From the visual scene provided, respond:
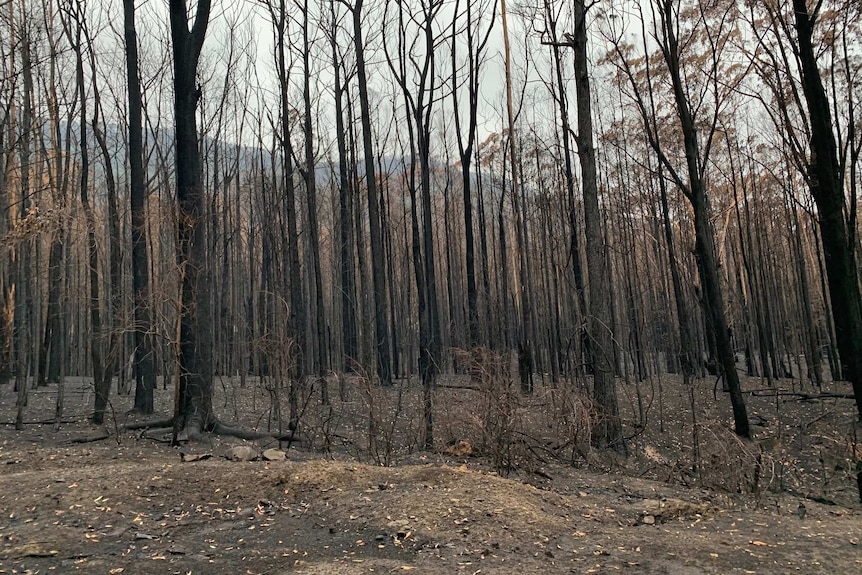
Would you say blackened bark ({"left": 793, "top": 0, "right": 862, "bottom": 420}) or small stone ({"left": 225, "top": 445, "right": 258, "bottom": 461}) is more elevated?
blackened bark ({"left": 793, "top": 0, "right": 862, "bottom": 420})

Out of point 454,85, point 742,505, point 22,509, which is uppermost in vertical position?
point 454,85

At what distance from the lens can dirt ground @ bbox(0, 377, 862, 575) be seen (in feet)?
11.8

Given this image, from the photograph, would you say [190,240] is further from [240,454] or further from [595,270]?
[595,270]

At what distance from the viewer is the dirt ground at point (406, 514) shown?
3.60m

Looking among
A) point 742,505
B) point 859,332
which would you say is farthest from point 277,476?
point 859,332

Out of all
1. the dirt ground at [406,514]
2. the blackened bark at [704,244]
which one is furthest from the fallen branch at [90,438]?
the blackened bark at [704,244]

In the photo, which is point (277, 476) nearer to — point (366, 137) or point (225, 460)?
point (225, 460)

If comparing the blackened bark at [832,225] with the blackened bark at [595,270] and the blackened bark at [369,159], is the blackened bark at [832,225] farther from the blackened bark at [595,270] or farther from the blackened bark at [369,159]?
the blackened bark at [369,159]

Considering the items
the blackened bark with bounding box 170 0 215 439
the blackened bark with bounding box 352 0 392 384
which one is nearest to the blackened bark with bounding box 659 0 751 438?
the blackened bark with bounding box 352 0 392 384

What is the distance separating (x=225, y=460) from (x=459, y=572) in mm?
3999

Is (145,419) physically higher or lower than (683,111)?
lower

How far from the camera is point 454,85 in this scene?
13.9 metres

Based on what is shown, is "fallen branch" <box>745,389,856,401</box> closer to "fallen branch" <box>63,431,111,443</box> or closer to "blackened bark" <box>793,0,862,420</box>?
"blackened bark" <box>793,0,862,420</box>

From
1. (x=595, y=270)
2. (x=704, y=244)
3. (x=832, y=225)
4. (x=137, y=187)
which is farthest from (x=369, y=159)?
(x=832, y=225)
